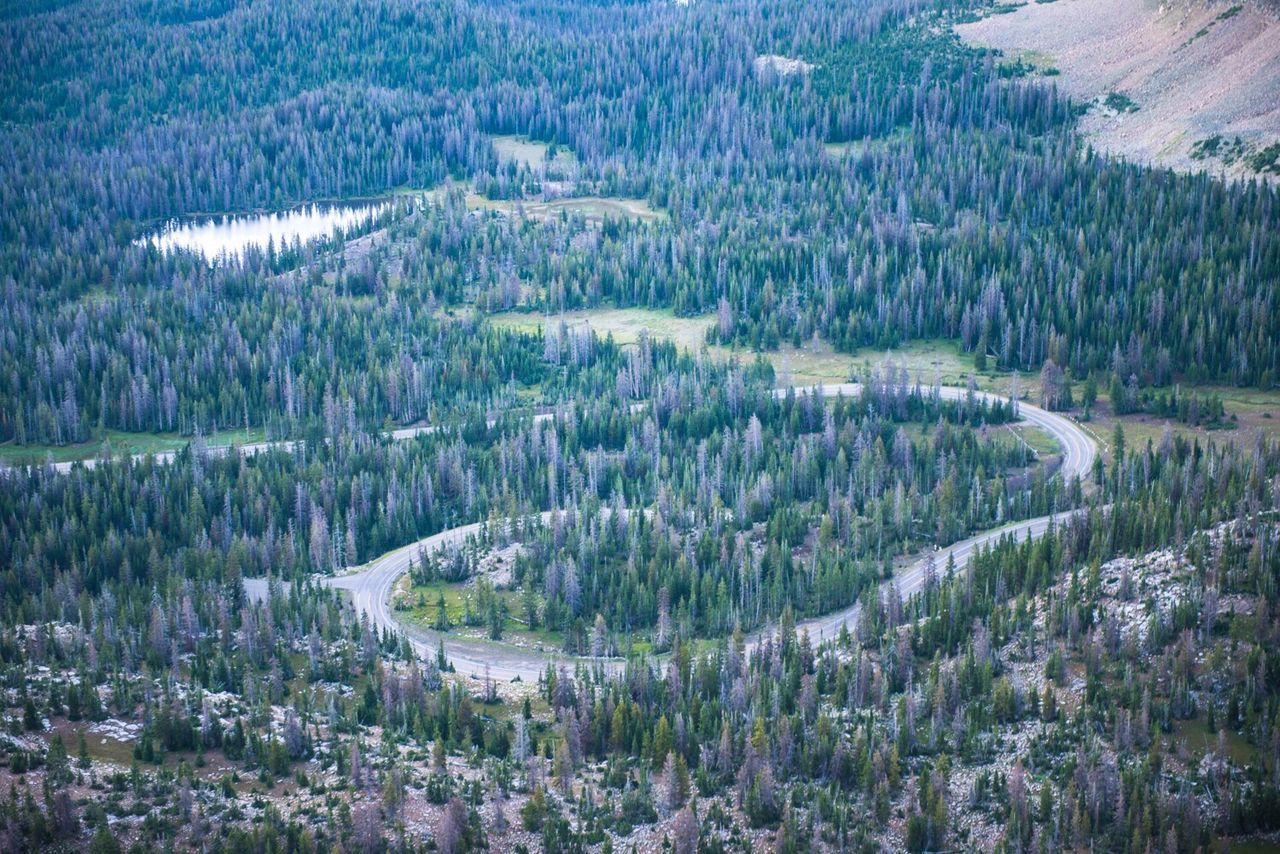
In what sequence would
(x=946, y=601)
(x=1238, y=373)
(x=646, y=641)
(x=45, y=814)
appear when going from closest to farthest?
(x=45, y=814) → (x=946, y=601) → (x=646, y=641) → (x=1238, y=373)

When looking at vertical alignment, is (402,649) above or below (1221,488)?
below

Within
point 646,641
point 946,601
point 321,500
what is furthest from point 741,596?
point 321,500

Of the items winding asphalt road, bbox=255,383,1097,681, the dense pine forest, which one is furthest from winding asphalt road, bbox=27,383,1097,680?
the dense pine forest

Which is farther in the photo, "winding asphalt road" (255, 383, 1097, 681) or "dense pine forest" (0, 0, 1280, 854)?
"winding asphalt road" (255, 383, 1097, 681)

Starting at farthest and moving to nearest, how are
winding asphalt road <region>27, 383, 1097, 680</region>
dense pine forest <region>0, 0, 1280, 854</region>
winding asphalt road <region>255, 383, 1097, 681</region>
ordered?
1. winding asphalt road <region>27, 383, 1097, 680</region>
2. winding asphalt road <region>255, 383, 1097, 681</region>
3. dense pine forest <region>0, 0, 1280, 854</region>

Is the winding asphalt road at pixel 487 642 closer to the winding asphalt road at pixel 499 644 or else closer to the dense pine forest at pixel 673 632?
the winding asphalt road at pixel 499 644

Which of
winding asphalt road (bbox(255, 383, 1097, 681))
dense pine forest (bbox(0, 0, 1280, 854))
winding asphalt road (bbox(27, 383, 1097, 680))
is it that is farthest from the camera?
winding asphalt road (bbox(27, 383, 1097, 680))

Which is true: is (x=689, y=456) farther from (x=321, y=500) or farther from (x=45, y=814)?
(x=45, y=814)

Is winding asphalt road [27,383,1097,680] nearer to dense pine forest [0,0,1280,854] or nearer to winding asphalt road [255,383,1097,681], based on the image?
winding asphalt road [255,383,1097,681]

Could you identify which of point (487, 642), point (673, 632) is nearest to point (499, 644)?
point (487, 642)
